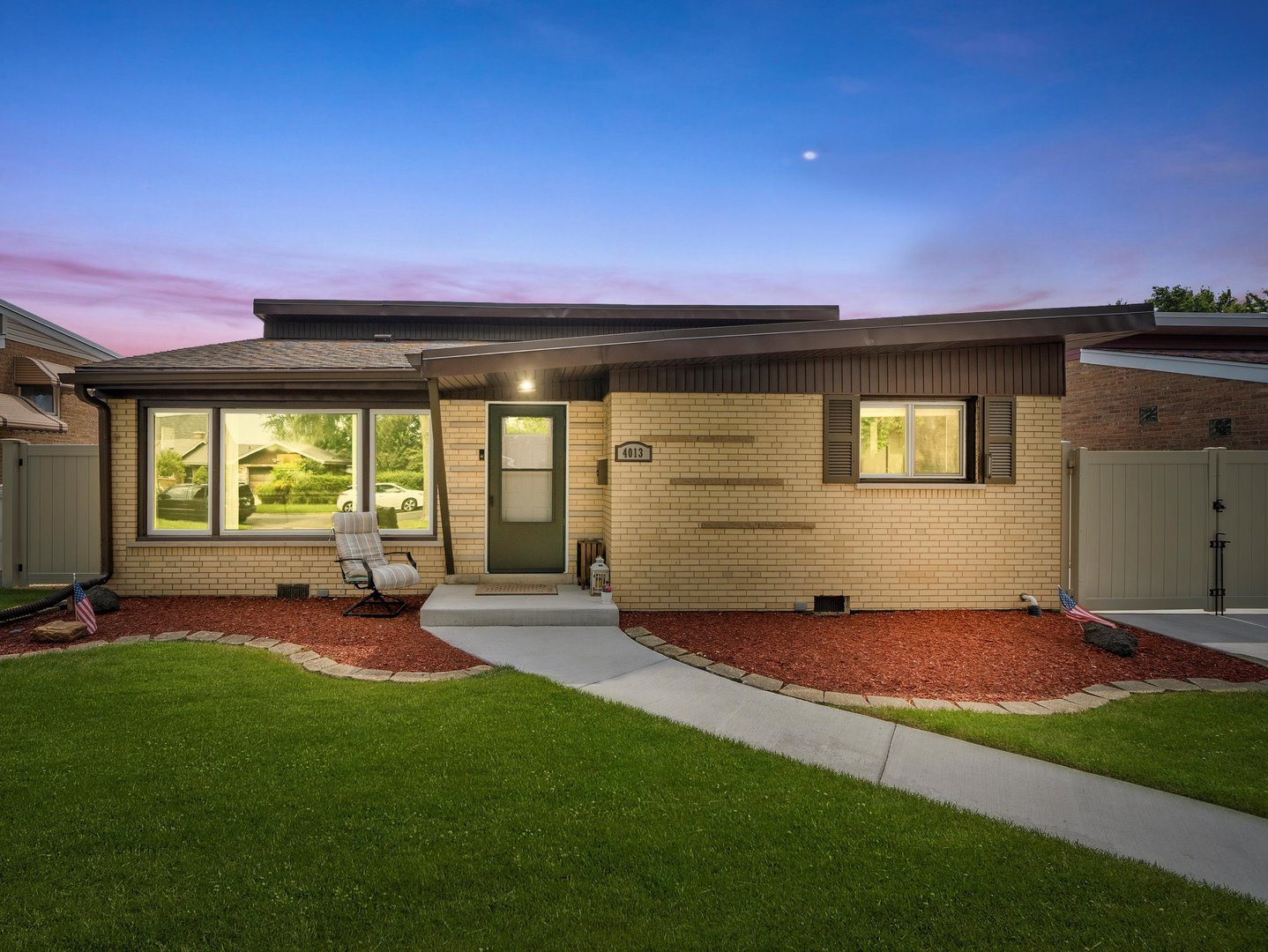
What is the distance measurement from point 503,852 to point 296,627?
4988mm

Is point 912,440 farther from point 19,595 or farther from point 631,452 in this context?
point 19,595

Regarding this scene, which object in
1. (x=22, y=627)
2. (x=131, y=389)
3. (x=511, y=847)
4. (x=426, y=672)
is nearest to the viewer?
(x=511, y=847)

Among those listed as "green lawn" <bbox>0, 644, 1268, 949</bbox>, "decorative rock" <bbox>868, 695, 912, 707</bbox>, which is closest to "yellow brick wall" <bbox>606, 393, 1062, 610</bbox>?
"decorative rock" <bbox>868, 695, 912, 707</bbox>

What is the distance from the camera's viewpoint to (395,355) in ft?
28.6

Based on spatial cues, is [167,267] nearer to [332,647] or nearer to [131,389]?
[131,389]

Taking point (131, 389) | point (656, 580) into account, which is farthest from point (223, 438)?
point (656, 580)

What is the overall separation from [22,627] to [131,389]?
3014 millimetres

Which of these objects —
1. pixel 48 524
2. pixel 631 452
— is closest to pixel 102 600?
pixel 48 524

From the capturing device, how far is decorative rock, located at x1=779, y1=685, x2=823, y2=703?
4.59m

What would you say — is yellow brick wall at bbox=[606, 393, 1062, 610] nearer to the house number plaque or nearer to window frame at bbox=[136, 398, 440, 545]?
the house number plaque

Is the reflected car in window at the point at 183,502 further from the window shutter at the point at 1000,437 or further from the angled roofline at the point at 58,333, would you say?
the angled roofline at the point at 58,333

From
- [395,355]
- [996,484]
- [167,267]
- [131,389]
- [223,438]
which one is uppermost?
[167,267]

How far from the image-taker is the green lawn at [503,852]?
2.13 metres

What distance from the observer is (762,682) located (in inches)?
194
